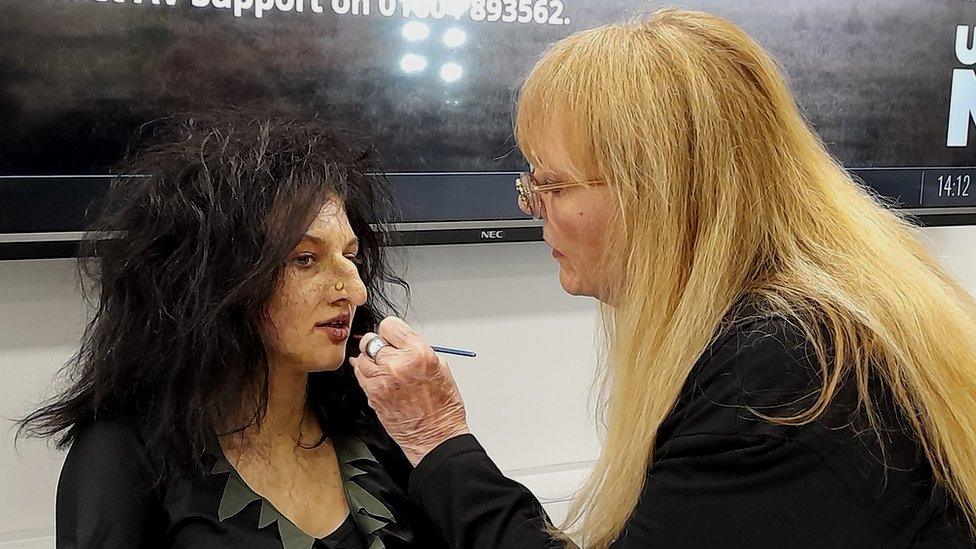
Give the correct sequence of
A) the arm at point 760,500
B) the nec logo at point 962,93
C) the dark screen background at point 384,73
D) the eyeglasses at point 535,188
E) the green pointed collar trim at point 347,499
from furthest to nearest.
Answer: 1. the nec logo at point 962,93
2. the dark screen background at point 384,73
3. the green pointed collar trim at point 347,499
4. the eyeglasses at point 535,188
5. the arm at point 760,500

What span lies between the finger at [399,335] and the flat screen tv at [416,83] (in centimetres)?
41

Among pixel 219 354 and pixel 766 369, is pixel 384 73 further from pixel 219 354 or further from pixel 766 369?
pixel 766 369

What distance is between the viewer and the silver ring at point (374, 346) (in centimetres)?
123

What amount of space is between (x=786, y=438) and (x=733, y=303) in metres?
0.15

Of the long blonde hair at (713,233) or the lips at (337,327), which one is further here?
the lips at (337,327)

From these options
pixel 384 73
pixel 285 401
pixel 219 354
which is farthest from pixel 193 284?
pixel 384 73

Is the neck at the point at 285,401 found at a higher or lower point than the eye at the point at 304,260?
lower

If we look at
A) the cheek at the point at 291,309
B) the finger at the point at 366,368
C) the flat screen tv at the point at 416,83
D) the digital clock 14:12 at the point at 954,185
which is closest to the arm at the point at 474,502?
the finger at the point at 366,368

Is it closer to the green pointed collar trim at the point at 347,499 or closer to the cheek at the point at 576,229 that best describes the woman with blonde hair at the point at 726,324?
the cheek at the point at 576,229

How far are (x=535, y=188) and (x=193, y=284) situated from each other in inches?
16.3

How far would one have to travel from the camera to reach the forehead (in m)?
1.20

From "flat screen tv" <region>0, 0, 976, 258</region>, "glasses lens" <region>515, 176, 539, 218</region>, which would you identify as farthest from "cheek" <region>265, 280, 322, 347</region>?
"flat screen tv" <region>0, 0, 976, 258</region>

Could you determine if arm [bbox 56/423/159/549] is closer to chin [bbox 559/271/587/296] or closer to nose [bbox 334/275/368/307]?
nose [bbox 334/275/368/307]

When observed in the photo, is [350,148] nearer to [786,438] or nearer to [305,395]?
[305,395]
